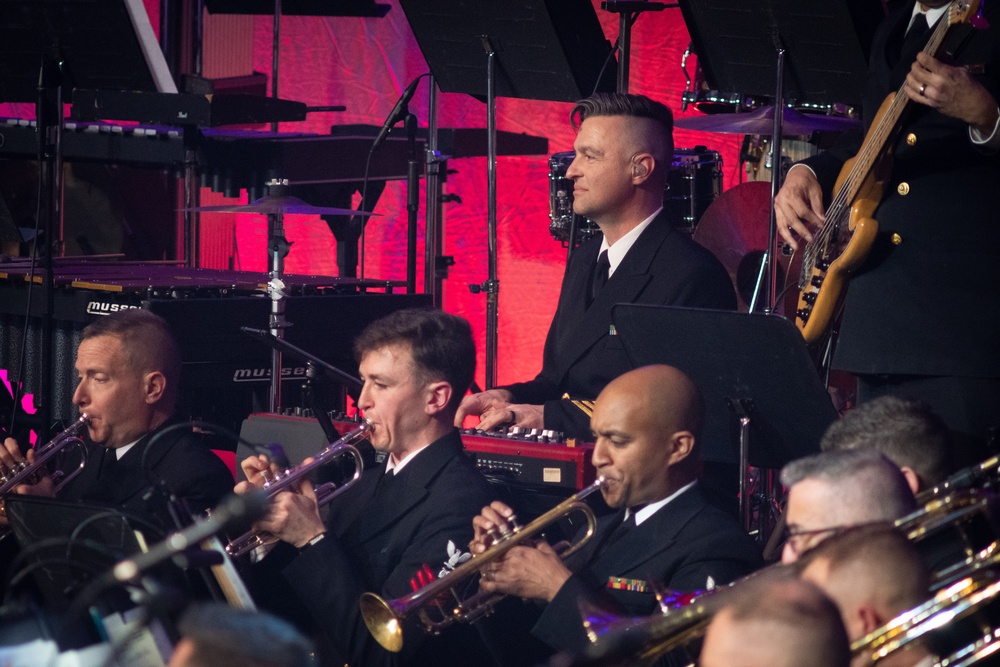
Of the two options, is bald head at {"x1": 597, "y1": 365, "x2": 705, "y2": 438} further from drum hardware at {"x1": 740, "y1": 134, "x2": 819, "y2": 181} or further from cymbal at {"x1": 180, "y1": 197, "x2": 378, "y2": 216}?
drum hardware at {"x1": 740, "y1": 134, "x2": 819, "y2": 181}

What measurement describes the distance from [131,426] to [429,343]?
118 centimetres

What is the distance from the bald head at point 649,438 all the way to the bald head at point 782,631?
181cm

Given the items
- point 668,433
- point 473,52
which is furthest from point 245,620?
point 473,52

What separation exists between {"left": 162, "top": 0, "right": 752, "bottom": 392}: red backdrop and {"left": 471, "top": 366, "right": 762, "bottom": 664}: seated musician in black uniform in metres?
4.60

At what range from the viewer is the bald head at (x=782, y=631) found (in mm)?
1550

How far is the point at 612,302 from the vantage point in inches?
179

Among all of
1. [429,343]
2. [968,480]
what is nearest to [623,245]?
[429,343]

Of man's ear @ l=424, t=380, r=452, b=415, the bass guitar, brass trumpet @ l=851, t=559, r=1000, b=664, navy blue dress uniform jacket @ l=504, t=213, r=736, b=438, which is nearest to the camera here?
brass trumpet @ l=851, t=559, r=1000, b=664

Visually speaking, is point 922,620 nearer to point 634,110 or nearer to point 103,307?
→ point 634,110

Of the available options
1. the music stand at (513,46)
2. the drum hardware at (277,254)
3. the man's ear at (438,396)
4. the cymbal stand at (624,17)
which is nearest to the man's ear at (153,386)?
the drum hardware at (277,254)

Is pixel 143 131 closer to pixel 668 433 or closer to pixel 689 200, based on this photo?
pixel 689 200

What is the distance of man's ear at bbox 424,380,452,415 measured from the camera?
3.96 m

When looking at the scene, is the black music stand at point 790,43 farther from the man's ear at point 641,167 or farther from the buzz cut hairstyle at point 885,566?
the buzz cut hairstyle at point 885,566

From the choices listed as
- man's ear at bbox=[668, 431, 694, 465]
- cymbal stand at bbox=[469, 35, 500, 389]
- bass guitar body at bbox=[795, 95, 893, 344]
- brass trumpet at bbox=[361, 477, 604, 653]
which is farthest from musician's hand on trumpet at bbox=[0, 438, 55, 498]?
bass guitar body at bbox=[795, 95, 893, 344]
